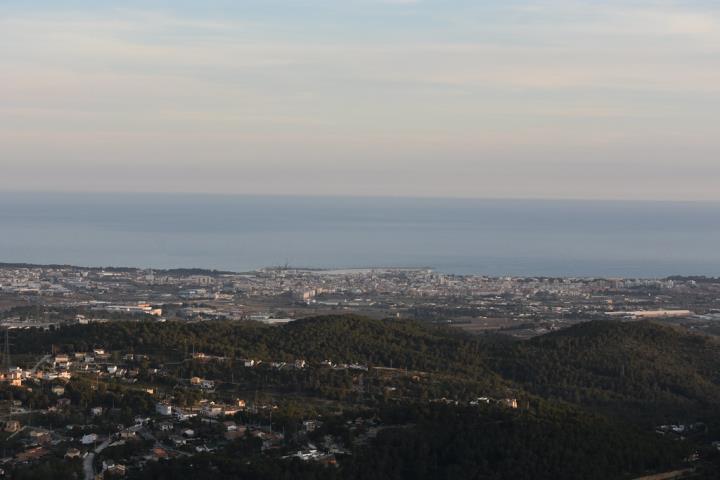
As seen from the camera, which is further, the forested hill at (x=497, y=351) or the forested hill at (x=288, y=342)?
the forested hill at (x=288, y=342)

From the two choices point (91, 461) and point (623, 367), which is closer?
point (91, 461)

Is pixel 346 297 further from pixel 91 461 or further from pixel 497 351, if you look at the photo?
pixel 91 461

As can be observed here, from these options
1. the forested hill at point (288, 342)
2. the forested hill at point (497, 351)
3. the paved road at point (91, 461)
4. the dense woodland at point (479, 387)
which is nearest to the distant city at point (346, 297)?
the forested hill at point (497, 351)

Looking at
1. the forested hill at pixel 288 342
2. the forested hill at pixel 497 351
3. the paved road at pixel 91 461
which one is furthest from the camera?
the forested hill at pixel 288 342

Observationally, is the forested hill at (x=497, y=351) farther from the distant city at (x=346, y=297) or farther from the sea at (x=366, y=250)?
the sea at (x=366, y=250)

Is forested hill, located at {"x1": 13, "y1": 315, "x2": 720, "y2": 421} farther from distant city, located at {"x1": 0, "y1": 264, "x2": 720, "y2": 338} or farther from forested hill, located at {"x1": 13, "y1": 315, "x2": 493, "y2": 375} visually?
distant city, located at {"x1": 0, "y1": 264, "x2": 720, "y2": 338}

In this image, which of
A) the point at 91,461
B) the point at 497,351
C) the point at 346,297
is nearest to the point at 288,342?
the point at 497,351
